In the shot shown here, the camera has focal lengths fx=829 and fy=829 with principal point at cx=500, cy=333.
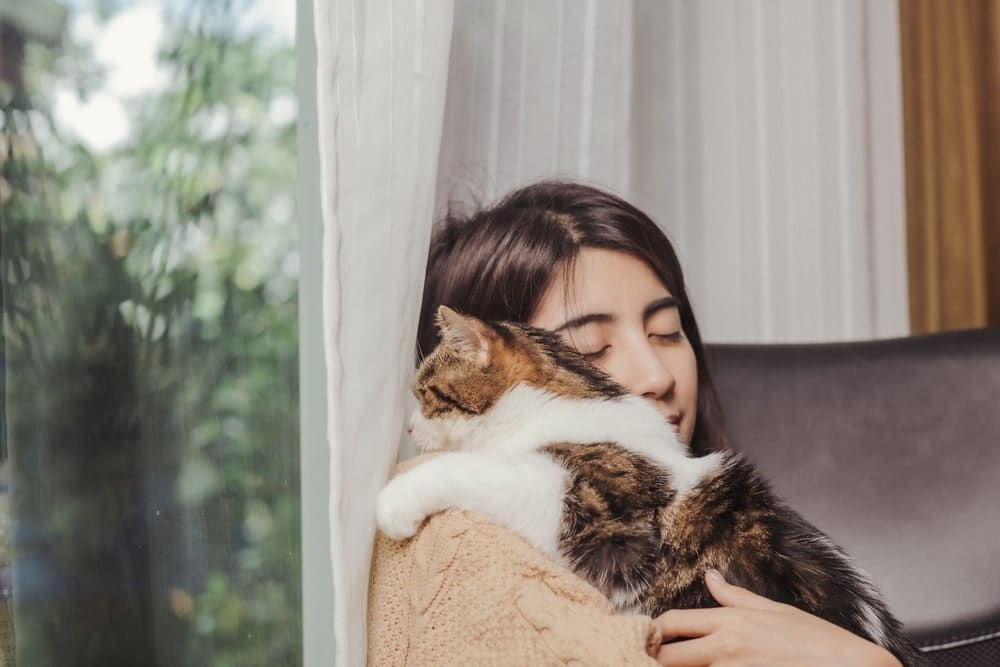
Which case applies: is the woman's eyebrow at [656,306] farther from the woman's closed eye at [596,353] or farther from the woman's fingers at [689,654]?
the woman's fingers at [689,654]

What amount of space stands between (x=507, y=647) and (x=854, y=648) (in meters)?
0.34

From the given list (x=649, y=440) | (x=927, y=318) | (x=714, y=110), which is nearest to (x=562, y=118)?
(x=714, y=110)

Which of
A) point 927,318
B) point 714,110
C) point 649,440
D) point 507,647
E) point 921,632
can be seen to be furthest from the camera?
point 927,318

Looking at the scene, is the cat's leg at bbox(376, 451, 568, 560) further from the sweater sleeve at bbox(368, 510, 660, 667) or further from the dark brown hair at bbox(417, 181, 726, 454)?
the dark brown hair at bbox(417, 181, 726, 454)

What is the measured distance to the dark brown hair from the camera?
1043 mm

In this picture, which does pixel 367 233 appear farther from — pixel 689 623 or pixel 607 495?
pixel 689 623

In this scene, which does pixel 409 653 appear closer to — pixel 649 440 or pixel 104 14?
pixel 649 440

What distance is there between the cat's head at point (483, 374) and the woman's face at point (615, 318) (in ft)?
0.12

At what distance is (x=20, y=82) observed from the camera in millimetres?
739

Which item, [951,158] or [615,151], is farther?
[951,158]

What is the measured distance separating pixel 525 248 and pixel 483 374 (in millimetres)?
177

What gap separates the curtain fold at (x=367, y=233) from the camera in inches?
30.4

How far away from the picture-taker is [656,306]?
104 cm

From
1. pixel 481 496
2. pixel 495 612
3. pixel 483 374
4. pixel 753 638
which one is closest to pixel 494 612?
pixel 495 612
